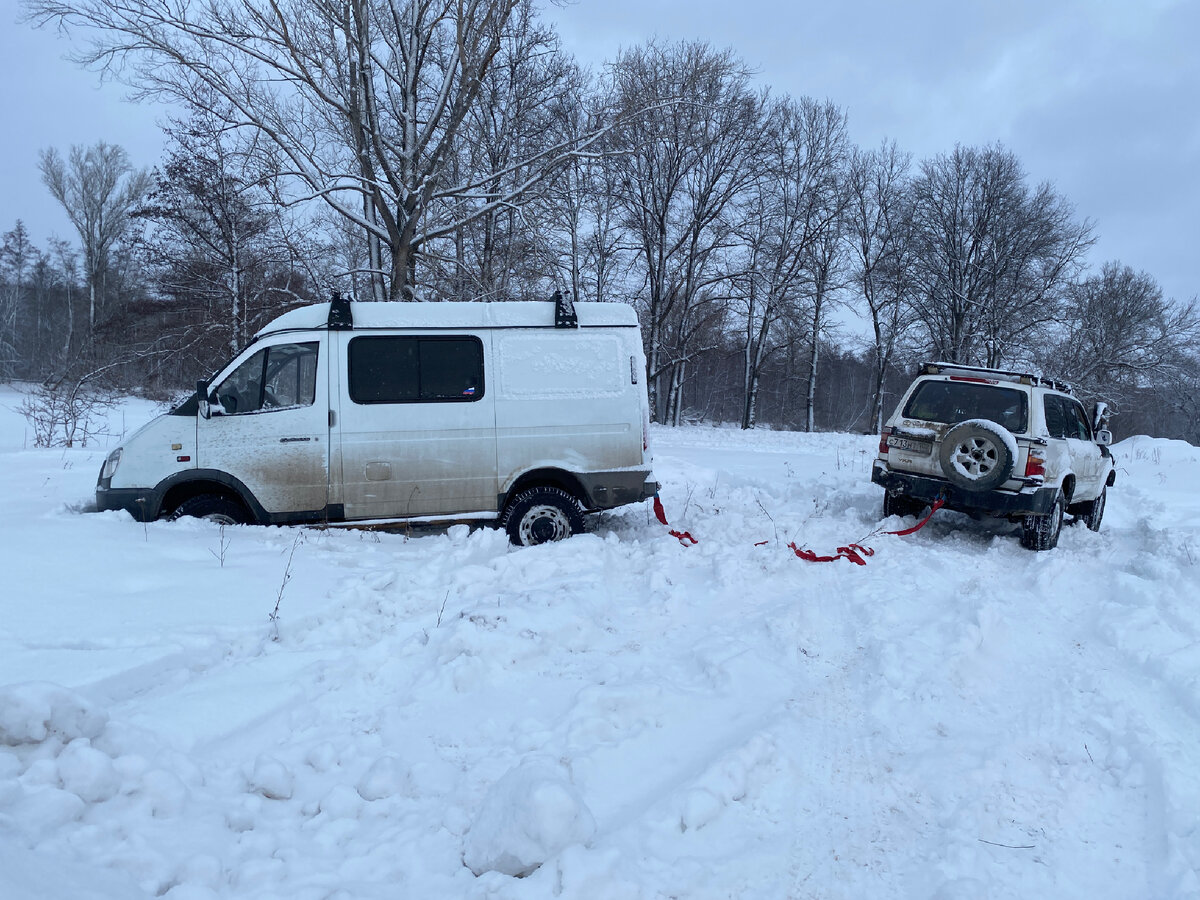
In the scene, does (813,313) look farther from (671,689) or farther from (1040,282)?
(671,689)

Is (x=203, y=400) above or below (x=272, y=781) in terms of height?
above

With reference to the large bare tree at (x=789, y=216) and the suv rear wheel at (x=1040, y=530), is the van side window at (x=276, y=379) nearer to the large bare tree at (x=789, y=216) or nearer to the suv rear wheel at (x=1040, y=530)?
the suv rear wheel at (x=1040, y=530)

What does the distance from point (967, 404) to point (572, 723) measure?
6657mm

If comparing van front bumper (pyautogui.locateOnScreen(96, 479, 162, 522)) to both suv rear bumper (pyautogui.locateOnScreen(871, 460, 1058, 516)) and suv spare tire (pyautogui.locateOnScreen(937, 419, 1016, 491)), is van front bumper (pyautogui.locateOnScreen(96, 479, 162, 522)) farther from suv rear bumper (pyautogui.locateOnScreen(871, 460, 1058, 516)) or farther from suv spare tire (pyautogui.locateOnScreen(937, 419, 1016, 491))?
suv spare tire (pyautogui.locateOnScreen(937, 419, 1016, 491))

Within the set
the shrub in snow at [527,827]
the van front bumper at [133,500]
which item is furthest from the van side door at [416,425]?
the shrub in snow at [527,827]

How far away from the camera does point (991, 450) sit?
7.09 meters

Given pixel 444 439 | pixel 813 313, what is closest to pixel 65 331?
pixel 813 313

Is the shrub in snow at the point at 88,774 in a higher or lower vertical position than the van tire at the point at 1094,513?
lower

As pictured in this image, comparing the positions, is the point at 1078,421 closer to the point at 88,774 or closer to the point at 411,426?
the point at 411,426

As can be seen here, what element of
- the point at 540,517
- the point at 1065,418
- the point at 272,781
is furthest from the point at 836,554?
the point at 272,781

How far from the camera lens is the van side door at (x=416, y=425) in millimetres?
6457

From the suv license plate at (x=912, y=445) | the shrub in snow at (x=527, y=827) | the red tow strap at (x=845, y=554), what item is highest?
the suv license plate at (x=912, y=445)

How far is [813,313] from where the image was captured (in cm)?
3219

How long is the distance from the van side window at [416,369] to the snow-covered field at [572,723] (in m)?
1.54
